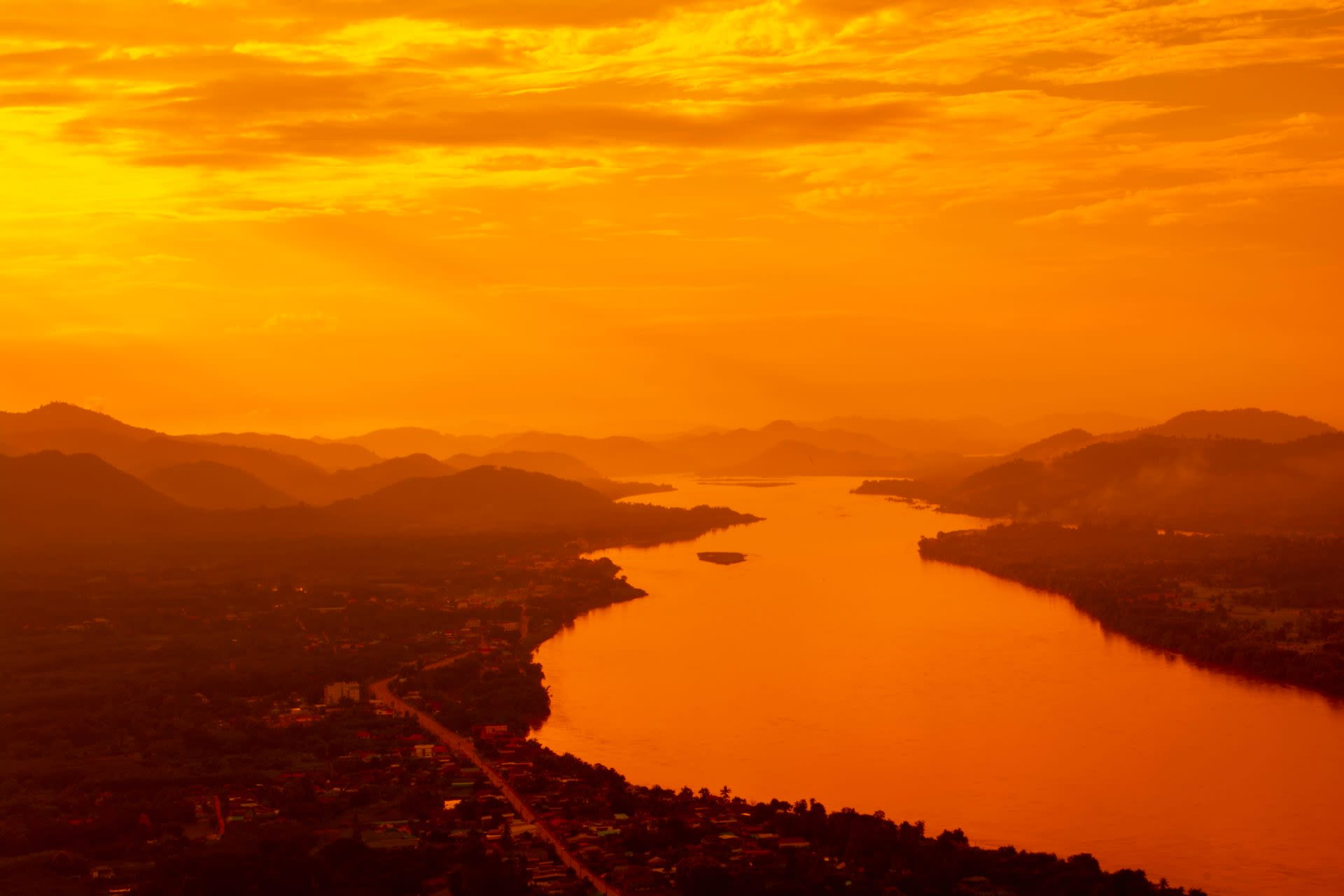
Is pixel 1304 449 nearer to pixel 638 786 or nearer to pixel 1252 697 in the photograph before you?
pixel 1252 697

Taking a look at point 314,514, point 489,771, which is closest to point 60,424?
point 314,514

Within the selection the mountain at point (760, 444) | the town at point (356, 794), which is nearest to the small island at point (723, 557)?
the town at point (356, 794)

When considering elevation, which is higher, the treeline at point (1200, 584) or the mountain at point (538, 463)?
the mountain at point (538, 463)

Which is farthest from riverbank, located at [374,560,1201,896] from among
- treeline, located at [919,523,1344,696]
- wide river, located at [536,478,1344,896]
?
treeline, located at [919,523,1344,696]

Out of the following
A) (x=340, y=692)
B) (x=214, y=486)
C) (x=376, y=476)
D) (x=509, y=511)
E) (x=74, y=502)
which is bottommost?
(x=340, y=692)

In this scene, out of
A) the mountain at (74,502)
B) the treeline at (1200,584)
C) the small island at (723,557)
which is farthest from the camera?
the small island at (723,557)

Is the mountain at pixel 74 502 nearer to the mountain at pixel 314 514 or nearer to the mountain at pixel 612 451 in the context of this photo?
the mountain at pixel 314 514

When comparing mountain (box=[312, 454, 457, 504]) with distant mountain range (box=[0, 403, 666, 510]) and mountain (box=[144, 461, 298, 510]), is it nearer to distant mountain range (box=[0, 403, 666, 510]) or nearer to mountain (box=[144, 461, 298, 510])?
distant mountain range (box=[0, 403, 666, 510])

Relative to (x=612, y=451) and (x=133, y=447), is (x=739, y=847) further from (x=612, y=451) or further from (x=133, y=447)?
(x=612, y=451)
